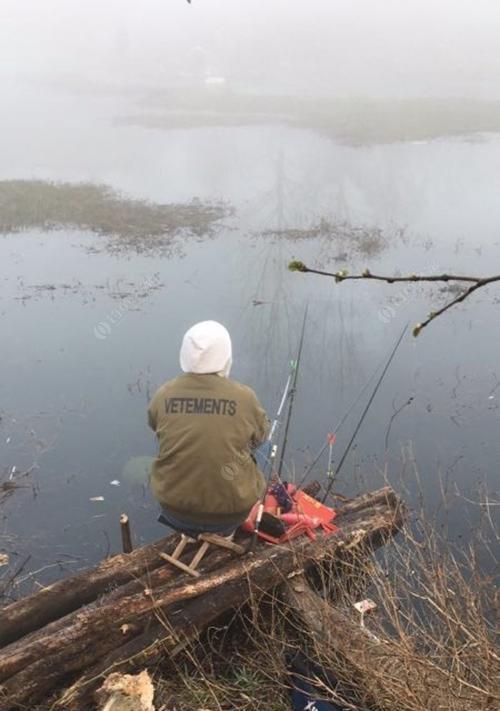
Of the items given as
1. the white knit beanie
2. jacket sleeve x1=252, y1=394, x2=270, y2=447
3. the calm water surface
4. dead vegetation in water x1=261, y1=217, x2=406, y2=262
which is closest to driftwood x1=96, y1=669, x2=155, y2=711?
jacket sleeve x1=252, y1=394, x2=270, y2=447

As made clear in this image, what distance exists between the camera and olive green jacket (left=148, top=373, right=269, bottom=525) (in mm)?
3658

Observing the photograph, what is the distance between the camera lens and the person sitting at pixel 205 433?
3.66 metres

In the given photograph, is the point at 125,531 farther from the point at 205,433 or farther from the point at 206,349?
the point at 206,349

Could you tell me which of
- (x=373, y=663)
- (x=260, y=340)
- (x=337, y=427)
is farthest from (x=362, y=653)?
(x=260, y=340)

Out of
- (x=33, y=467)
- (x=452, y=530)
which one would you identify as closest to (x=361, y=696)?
(x=452, y=530)

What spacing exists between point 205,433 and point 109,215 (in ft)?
40.4

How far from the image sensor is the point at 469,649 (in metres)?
3.02

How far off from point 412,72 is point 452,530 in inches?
1695

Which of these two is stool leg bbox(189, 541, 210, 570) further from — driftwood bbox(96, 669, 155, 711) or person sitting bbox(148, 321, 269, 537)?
driftwood bbox(96, 669, 155, 711)

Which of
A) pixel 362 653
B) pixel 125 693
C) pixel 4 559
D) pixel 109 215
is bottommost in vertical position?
pixel 4 559

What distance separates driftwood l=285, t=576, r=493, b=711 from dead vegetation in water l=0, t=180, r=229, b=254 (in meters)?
9.73

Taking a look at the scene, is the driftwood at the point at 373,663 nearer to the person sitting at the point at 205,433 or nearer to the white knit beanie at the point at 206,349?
the person sitting at the point at 205,433

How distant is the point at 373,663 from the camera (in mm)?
3289

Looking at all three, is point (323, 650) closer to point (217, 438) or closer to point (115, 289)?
point (217, 438)
